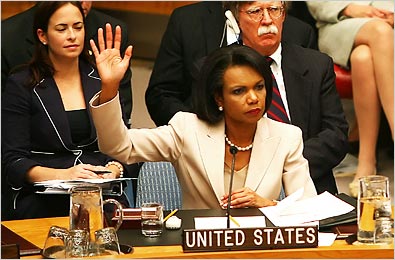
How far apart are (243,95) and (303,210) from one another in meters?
0.47

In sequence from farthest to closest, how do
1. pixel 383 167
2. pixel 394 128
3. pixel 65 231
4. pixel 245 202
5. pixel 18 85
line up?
pixel 383 167, pixel 394 128, pixel 18 85, pixel 245 202, pixel 65 231

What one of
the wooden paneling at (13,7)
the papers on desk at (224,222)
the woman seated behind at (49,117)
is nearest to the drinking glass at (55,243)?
the papers on desk at (224,222)

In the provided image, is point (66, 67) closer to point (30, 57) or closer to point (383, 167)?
point (30, 57)

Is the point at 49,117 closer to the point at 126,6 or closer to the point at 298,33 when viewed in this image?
the point at 298,33

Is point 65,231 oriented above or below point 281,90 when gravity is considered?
below

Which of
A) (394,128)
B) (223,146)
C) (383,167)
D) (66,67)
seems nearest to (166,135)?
(223,146)

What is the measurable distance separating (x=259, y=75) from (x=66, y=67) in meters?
0.98

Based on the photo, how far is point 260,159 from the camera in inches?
150

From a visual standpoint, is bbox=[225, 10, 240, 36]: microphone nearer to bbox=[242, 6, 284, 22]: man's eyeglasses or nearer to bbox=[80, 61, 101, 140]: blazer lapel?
bbox=[242, 6, 284, 22]: man's eyeglasses

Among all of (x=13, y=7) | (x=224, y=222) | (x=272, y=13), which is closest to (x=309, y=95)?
(x=272, y=13)

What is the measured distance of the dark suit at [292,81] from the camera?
4.48 metres

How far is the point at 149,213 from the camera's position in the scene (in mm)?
3385

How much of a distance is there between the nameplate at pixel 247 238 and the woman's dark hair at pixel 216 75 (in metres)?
0.70

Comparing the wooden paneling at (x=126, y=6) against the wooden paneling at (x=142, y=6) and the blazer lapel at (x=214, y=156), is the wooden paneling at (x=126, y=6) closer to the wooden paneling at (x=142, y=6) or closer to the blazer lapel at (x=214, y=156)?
the wooden paneling at (x=142, y=6)
